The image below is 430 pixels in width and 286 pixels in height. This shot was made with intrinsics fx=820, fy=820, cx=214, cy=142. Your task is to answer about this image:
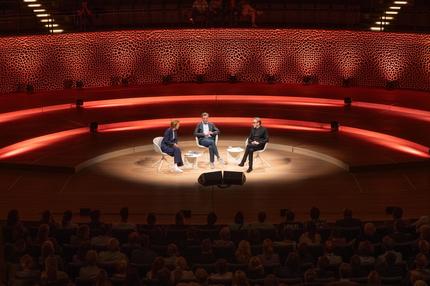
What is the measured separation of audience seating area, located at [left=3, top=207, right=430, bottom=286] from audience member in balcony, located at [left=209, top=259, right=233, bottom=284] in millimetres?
11

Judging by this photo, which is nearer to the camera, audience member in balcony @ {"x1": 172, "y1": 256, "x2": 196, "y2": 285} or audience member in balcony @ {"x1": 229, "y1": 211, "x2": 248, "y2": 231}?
audience member in balcony @ {"x1": 172, "y1": 256, "x2": 196, "y2": 285}

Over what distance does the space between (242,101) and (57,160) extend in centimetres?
594

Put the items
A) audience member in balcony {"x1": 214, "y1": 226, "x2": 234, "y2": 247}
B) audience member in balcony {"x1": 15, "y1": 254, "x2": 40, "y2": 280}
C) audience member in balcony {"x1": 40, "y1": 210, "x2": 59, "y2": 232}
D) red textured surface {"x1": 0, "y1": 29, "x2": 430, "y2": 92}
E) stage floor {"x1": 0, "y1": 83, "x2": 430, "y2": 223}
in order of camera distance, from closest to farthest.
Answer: audience member in balcony {"x1": 15, "y1": 254, "x2": 40, "y2": 280} < audience member in balcony {"x1": 214, "y1": 226, "x2": 234, "y2": 247} < audience member in balcony {"x1": 40, "y1": 210, "x2": 59, "y2": 232} < stage floor {"x1": 0, "y1": 83, "x2": 430, "y2": 223} < red textured surface {"x1": 0, "y1": 29, "x2": 430, "y2": 92}

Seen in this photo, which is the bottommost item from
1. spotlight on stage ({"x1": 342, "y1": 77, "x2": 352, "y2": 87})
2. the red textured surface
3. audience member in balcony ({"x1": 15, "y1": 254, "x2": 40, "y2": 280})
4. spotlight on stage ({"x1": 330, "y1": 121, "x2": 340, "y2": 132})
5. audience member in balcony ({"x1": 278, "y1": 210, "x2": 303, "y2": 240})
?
audience member in balcony ({"x1": 15, "y1": 254, "x2": 40, "y2": 280})

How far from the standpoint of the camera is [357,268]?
897 centimetres

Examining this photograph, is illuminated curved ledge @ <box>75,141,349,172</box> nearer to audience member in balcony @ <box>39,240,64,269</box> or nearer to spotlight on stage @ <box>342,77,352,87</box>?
spotlight on stage @ <box>342,77,352,87</box>

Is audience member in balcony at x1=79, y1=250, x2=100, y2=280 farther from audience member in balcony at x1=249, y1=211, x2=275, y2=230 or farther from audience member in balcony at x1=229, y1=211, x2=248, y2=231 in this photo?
audience member in balcony at x1=249, y1=211, x2=275, y2=230

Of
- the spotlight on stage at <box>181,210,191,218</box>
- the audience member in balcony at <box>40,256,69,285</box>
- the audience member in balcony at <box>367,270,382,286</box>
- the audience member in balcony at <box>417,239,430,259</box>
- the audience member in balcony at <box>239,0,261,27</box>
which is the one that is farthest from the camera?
the audience member in balcony at <box>239,0,261,27</box>

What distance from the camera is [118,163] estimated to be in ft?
50.9

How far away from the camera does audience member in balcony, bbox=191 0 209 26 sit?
2133cm

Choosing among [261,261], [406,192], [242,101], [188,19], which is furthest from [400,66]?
[261,261]

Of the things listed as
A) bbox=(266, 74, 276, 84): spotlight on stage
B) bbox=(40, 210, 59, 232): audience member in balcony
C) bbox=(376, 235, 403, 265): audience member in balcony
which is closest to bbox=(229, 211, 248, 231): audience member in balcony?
bbox=(376, 235, 403, 265): audience member in balcony

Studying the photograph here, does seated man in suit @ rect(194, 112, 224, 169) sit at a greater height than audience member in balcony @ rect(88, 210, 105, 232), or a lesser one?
greater

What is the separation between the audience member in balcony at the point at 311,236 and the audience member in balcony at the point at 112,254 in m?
2.28
